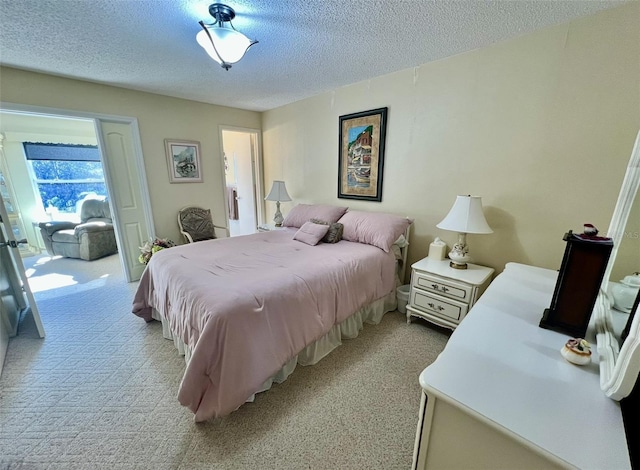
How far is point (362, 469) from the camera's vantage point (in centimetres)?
122

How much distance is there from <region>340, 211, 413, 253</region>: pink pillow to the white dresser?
147 centimetres

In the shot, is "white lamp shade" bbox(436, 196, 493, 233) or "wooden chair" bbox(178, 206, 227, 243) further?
"wooden chair" bbox(178, 206, 227, 243)

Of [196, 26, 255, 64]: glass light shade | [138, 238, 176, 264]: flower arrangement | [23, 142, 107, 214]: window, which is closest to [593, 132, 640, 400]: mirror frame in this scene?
[196, 26, 255, 64]: glass light shade

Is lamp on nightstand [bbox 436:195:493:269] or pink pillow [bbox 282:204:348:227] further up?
lamp on nightstand [bbox 436:195:493:269]

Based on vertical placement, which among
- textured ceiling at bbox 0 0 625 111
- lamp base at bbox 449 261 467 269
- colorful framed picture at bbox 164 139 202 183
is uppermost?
textured ceiling at bbox 0 0 625 111

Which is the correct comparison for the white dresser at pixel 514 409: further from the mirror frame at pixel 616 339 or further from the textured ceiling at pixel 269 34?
the textured ceiling at pixel 269 34

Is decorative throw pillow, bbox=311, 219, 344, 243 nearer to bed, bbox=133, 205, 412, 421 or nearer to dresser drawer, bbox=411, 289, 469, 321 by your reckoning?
bed, bbox=133, 205, 412, 421

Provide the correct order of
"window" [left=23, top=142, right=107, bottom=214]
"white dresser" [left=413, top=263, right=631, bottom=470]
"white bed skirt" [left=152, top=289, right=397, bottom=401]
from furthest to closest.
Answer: "window" [left=23, top=142, right=107, bottom=214] < "white bed skirt" [left=152, top=289, right=397, bottom=401] < "white dresser" [left=413, top=263, right=631, bottom=470]

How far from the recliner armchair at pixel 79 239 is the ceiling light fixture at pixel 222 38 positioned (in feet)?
13.6

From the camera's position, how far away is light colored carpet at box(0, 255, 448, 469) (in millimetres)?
1276

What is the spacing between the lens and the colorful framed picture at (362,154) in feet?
9.18

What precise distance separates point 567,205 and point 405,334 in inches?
63.2

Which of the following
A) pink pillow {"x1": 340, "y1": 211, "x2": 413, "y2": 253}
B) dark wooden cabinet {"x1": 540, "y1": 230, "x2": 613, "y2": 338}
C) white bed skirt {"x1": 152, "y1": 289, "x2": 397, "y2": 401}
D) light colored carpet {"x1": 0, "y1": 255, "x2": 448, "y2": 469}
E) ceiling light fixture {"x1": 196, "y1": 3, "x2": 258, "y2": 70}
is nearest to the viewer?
dark wooden cabinet {"x1": 540, "y1": 230, "x2": 613, "y2": 338}

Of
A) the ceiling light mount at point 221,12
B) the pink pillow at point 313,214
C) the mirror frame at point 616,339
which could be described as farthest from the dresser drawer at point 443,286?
the ceiling light mount at point 221,12
